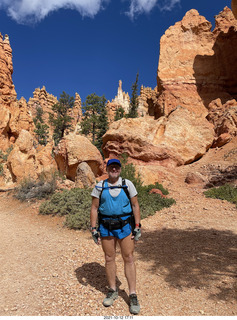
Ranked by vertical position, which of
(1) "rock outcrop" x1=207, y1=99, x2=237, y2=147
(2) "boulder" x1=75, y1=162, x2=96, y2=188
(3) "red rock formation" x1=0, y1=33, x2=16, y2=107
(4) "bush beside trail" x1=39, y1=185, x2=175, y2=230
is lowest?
(4) "bush beside trail" x1=39, y1=185, x2=175, y2=230

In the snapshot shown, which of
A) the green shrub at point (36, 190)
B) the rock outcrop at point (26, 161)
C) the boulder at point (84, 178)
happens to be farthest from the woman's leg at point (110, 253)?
the rock outcrop at point (26, 161)

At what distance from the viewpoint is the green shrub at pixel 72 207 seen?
18.6 ft

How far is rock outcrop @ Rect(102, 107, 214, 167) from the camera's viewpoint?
1256cm

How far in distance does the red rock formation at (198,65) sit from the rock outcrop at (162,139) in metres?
4.42

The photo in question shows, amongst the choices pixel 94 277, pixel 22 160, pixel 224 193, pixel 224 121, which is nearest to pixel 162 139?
pixel 224 121

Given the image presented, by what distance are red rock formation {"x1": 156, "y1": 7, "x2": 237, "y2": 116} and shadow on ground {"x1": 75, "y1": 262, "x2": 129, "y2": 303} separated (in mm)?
17461

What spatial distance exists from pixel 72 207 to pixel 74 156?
4224 mm

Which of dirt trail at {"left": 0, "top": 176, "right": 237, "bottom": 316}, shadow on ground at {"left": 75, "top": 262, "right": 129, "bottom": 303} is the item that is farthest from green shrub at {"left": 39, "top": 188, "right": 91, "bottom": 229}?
shadow on ground at {"left": 75, "top": 262, "right": 129, "bottom": 303}

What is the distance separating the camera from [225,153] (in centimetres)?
1237

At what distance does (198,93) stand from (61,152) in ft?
50.2

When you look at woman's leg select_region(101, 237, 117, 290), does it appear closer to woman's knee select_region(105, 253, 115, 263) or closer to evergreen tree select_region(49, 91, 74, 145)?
A: woman's knee select_region(105, 253, 115, 263)

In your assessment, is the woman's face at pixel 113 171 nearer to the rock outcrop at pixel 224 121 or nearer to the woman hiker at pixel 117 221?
the woman hiker at pixel 117 221

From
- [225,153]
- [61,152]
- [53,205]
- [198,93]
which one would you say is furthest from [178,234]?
[198,93]

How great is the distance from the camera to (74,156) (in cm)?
1029
